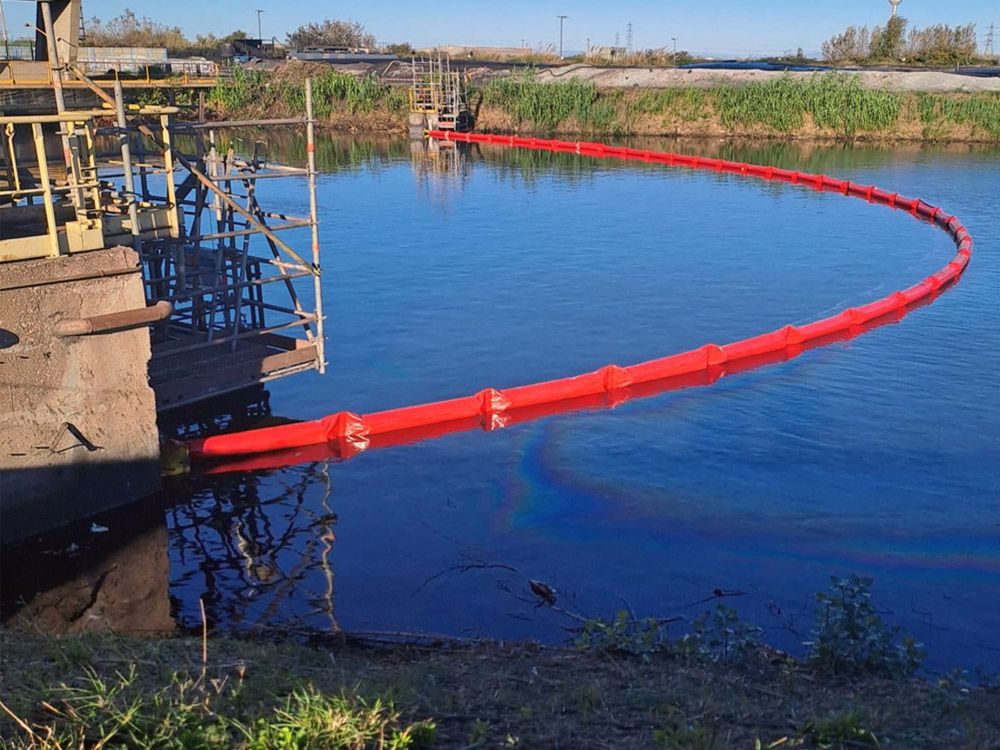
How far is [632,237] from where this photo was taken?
93.6 ft

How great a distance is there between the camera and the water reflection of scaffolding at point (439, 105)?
55938mm

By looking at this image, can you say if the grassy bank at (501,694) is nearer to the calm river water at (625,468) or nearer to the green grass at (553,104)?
the calm river water at (625,468)

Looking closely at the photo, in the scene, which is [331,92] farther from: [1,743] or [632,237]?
[1,743]

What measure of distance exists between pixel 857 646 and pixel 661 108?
168ft

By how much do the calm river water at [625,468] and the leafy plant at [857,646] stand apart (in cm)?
156

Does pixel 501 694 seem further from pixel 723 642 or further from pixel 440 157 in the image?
pixel 440 157

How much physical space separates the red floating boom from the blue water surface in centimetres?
43

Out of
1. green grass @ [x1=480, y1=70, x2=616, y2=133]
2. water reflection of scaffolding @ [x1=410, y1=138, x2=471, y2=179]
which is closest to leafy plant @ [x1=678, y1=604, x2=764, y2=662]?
water reflection of scaffolding @ [x1=410, y1=138, x2=471, y2=179]

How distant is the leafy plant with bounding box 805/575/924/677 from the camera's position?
748cm

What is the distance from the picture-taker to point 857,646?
7539 millimetres

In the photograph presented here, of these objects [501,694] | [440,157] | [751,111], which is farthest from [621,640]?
[751,111]

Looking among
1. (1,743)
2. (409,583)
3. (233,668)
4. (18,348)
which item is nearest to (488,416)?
(409,583)

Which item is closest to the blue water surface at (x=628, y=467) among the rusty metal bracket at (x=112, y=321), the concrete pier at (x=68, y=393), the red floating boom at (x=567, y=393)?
the red floating boom at (x=567, y=393)

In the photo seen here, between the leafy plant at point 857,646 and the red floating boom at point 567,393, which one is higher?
the leafy plant at point 857,646
